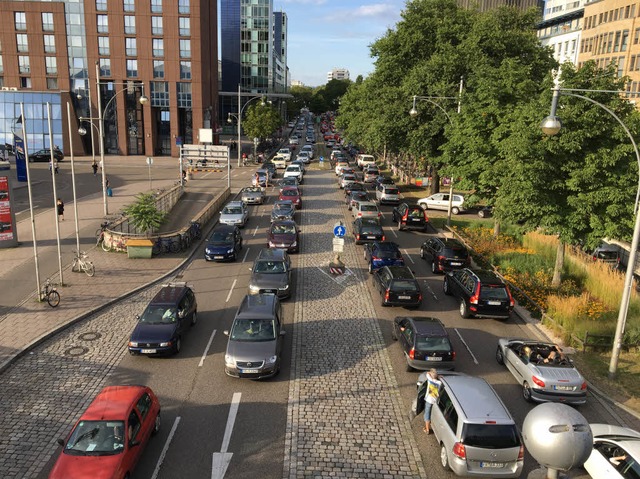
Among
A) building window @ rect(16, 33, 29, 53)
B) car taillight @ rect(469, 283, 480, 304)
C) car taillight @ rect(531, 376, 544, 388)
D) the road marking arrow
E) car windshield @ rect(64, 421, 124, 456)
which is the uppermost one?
building window @ rect(16, 33, 29, 53)

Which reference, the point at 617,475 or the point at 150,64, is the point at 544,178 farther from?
the point at 150,64

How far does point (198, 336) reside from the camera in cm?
1745

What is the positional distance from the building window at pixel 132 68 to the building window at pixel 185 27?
7578 millimetres

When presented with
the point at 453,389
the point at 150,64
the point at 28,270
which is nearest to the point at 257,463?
the point at 453,389

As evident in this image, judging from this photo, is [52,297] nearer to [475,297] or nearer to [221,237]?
[221,237]

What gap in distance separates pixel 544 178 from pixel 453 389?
477 inches

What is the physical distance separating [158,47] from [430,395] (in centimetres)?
7010

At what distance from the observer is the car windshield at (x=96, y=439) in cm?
992

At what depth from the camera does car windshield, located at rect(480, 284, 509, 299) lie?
63.3 ft

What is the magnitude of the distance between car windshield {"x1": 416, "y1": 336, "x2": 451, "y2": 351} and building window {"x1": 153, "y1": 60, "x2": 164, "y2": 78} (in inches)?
2612

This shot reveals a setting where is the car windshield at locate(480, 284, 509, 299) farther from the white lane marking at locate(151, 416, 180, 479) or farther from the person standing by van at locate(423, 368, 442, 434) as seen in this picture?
the white lane marking at locate(151, 416, 180, 479)

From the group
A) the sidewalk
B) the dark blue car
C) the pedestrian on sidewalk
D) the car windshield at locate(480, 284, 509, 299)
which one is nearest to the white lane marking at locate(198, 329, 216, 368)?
the sidewalk

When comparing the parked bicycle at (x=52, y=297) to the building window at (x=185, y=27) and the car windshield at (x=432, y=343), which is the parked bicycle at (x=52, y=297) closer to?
the car windshield at (x=432, y=343)

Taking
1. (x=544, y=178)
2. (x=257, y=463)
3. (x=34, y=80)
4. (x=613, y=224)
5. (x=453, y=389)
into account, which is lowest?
(x=257, y=463)
